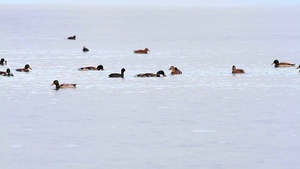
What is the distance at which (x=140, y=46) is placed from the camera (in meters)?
76.9

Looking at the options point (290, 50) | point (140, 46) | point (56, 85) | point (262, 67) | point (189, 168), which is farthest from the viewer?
point (140, 46)

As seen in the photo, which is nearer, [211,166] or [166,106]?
[211,166]

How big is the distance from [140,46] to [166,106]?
45505 millimetres

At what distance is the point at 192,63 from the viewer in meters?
53.2

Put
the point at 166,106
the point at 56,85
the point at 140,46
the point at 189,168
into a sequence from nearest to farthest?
the point at 189,168 → the point at 166,106 → the point at 56,85 → the point at 140,46

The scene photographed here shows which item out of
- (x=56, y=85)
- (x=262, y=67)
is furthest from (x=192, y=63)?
(x=56, y=85)

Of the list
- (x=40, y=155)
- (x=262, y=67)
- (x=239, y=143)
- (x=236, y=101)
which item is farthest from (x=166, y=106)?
(x=262, y=67)

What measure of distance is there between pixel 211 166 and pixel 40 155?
507 cm

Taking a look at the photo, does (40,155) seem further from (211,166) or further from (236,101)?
(236,101)

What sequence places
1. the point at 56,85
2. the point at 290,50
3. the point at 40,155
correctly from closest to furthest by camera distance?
the point at 40,155, the point at 56,85, the point at 290,50

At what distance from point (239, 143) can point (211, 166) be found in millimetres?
3406

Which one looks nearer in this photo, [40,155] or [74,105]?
[40,155]

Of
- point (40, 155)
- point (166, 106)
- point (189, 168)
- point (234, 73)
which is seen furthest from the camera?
point (234, 73)

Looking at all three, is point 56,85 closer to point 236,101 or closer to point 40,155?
point 236,101
